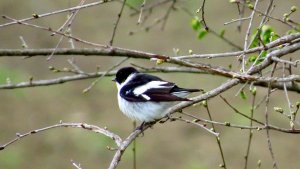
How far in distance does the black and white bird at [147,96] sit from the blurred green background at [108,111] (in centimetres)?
403

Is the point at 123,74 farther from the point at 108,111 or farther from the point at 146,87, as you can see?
the point at 108,111

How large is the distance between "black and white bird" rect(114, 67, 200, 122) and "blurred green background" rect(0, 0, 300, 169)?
13.2 ft

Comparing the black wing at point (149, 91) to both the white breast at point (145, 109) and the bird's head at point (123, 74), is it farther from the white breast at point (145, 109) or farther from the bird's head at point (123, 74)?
the bird's head at point (123, 74)

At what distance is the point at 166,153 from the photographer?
1052 centimetres

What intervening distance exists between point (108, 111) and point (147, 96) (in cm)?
579

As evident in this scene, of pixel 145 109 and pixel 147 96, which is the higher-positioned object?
pixel 147 96

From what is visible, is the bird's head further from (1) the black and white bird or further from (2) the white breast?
(2) the white breast

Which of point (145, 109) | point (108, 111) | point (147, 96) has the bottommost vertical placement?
point (108, 111)

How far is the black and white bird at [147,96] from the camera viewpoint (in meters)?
5.74

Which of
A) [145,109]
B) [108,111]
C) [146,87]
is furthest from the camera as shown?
[108,111]

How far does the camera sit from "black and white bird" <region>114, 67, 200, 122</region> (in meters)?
5.74

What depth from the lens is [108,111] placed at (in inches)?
462

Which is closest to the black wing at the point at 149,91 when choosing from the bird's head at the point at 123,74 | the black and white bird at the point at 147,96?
the black and white bird at the point at 147,96

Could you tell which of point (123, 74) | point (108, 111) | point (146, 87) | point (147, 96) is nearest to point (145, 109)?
point (147, 96)
